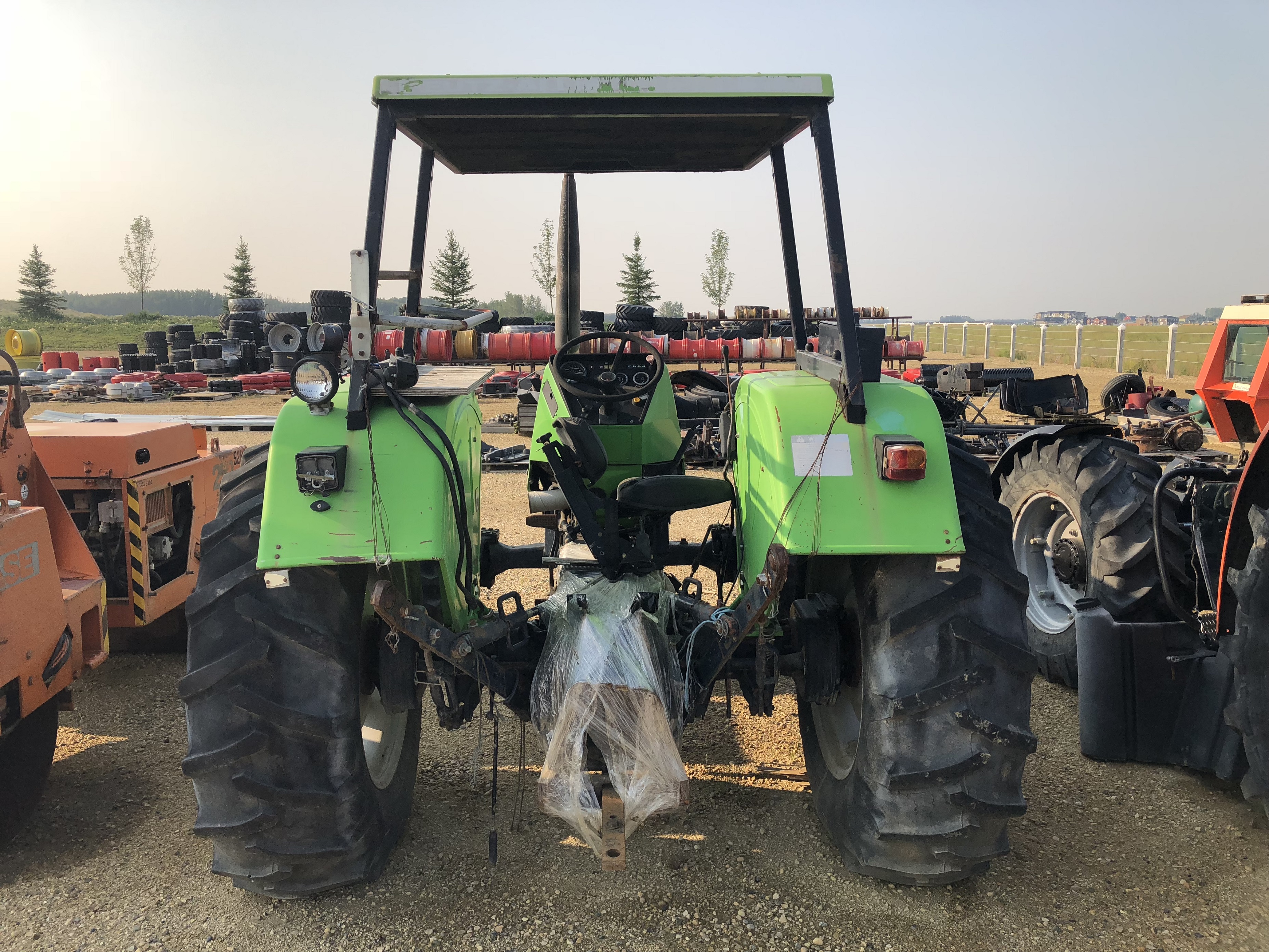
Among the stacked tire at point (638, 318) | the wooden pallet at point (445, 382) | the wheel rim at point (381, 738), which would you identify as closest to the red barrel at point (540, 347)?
the stacked tire at point (638, 318)

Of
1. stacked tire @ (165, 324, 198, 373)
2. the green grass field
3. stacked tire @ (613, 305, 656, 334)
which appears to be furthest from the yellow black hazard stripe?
the green grass field

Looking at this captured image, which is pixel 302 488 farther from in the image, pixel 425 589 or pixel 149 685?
pixel 149 685

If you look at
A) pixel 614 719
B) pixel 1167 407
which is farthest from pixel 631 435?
pixel 1167 407

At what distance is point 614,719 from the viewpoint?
2.41 metres

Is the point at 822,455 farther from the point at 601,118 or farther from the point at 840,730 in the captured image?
the point at 601,118

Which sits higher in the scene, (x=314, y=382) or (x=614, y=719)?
(x=314, y=382)

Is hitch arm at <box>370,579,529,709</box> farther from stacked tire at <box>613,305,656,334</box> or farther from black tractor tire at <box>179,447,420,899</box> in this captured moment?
stacked tire at <box>613,305,656,334</box>

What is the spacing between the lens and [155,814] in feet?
11.0

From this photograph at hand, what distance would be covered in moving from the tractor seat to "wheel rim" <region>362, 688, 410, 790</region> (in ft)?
3.40

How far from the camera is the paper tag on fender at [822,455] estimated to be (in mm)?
2555

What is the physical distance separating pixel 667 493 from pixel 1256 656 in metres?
1.95

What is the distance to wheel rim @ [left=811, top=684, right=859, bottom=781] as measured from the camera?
3.05m

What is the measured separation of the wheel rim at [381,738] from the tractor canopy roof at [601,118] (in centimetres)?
191

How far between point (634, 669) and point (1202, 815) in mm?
2349
